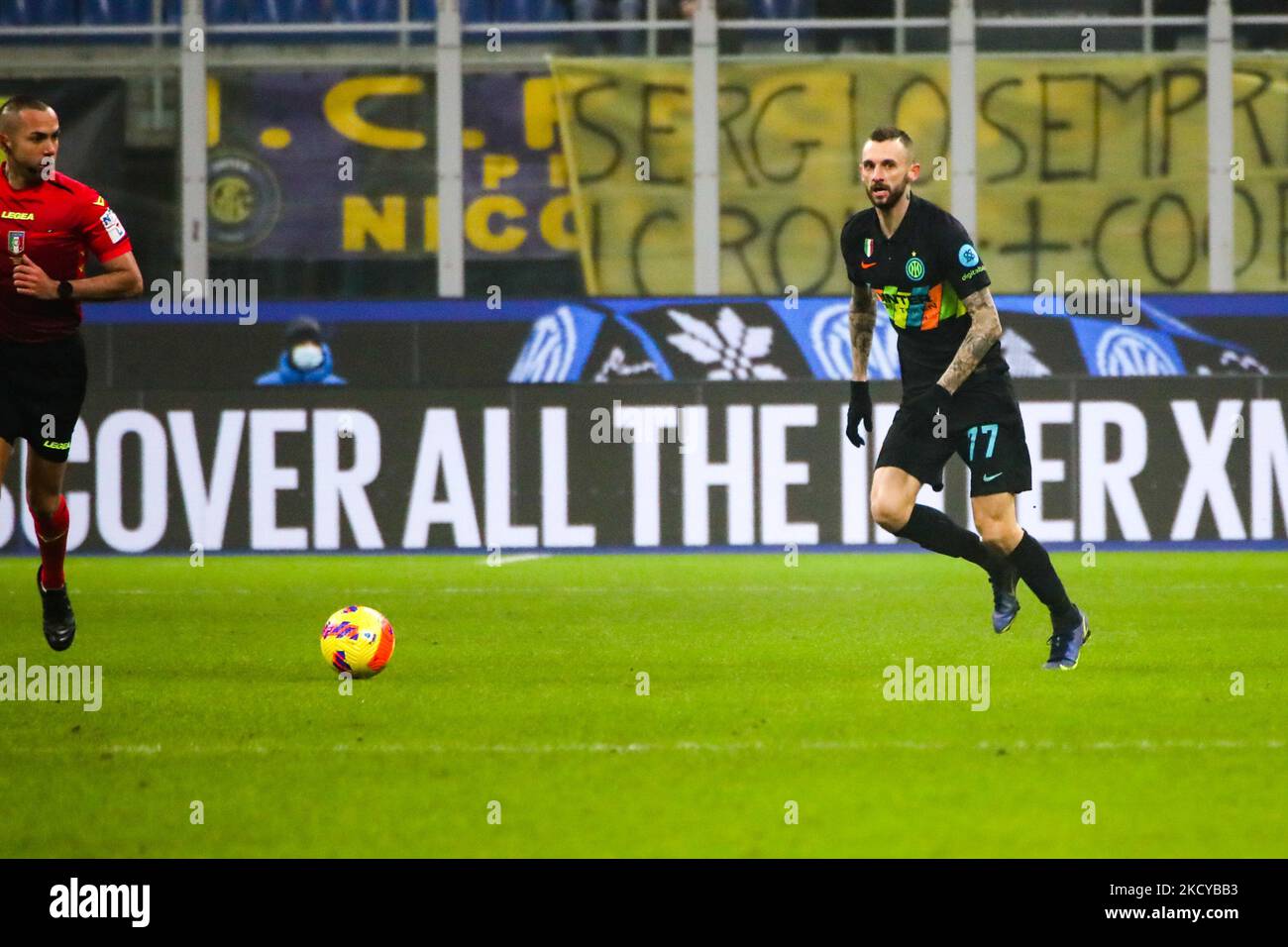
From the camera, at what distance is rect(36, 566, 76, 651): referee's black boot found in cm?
884

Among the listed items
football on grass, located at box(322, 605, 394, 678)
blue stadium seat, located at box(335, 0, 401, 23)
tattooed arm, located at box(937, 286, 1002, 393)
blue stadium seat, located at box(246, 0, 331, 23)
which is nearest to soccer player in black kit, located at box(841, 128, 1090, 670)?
tattooed arm, located at box(937, 286, 1002, 393)

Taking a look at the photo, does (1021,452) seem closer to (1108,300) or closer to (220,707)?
(220,707)

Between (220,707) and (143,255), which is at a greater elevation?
(143,255)

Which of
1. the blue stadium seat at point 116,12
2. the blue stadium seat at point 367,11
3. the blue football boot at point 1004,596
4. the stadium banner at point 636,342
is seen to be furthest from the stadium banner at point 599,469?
the blue football boot at point 1004,596

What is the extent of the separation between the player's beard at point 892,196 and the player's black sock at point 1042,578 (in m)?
1.45

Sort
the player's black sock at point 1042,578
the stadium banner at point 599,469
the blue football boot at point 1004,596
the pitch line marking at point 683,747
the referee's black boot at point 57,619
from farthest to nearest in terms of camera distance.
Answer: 1. the stadium banner at point 599,469
2. the blue football boot at point 1004,596
3. the referee's black boot at point 57,619
4. the player's black sock at point 1042,578
5. the pitch line marking at point 683,747

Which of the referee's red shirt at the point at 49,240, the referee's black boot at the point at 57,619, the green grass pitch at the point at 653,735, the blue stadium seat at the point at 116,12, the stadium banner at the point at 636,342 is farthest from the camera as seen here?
the blue stadium seat at the point at 116,12

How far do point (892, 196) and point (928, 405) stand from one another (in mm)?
851

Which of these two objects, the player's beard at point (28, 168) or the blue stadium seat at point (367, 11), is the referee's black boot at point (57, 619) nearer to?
the player's beard at point (28, 168)

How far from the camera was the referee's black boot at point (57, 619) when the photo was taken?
8.84 m

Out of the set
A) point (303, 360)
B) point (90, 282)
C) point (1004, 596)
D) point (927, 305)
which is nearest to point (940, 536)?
point (1004, 596)

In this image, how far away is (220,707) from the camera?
7.31 metres
